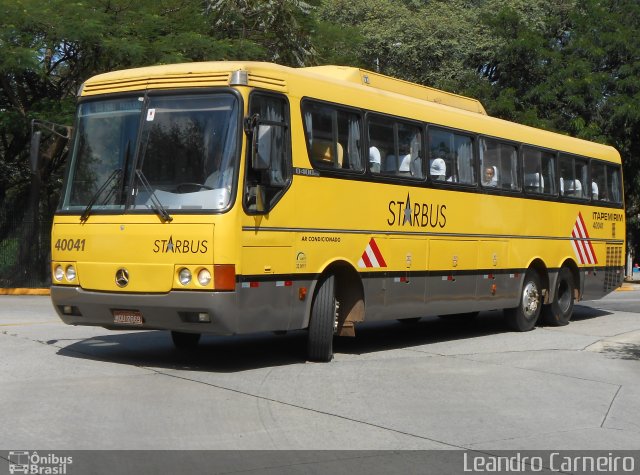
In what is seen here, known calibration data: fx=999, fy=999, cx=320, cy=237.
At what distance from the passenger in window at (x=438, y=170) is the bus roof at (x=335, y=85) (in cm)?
57

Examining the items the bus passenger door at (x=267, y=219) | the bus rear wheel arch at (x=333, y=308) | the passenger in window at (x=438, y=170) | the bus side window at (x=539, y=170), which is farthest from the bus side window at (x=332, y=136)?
the bus side window at (x=539, y=170)

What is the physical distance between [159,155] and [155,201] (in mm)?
508

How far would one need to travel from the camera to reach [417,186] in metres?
13.6

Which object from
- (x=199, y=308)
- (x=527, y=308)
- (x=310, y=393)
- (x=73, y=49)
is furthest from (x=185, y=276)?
(x=73, y=49)

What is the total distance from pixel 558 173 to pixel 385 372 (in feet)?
25.9

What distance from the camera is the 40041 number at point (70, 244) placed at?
1102 centimetres

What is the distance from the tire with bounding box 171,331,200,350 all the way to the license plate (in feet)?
6.52

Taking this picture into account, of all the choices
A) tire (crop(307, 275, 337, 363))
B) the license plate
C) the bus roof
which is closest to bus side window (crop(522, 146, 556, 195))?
the bus roof

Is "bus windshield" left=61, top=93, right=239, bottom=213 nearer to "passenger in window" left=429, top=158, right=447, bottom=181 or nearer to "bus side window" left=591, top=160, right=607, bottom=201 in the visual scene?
"passenger in window" left=429, top=158, right=447, bottom=181

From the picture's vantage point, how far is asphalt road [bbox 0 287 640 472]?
7859 mm

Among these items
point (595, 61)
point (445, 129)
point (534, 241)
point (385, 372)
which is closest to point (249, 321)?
point (385, 372)

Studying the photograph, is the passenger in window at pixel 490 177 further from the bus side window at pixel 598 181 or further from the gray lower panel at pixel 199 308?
the gray lower panel at pixel 199 308
